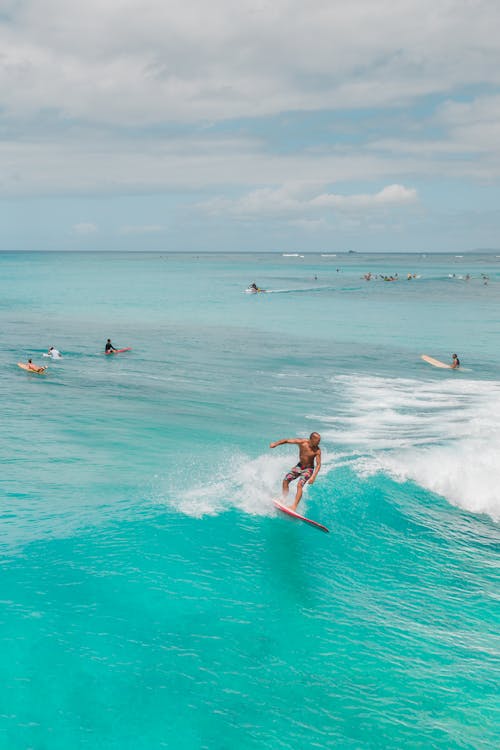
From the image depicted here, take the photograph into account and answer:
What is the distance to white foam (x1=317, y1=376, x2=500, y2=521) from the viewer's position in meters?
23.4

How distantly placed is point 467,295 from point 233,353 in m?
77.8

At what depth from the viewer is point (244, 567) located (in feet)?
56.9

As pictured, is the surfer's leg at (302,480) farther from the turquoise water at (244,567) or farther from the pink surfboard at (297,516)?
the turquoise water at (244,567)

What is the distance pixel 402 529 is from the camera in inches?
784

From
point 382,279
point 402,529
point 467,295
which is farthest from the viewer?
point 382,279

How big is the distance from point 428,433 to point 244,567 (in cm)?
1547

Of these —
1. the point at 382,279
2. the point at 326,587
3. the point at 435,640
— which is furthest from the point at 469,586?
the point at 382,279

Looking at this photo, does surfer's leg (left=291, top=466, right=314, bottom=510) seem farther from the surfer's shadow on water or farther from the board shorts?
the surfer's shadow on water

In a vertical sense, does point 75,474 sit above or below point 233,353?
below

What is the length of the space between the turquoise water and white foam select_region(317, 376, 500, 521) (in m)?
0.15

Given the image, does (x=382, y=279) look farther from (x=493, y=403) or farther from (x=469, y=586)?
(x=469, y=586)

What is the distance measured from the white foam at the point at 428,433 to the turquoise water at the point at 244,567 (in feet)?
0.50

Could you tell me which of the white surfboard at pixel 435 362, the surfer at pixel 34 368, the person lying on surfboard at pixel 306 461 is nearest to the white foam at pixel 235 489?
the person lying on surfboard at pixel 306 461

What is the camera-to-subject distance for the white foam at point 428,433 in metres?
23.4
